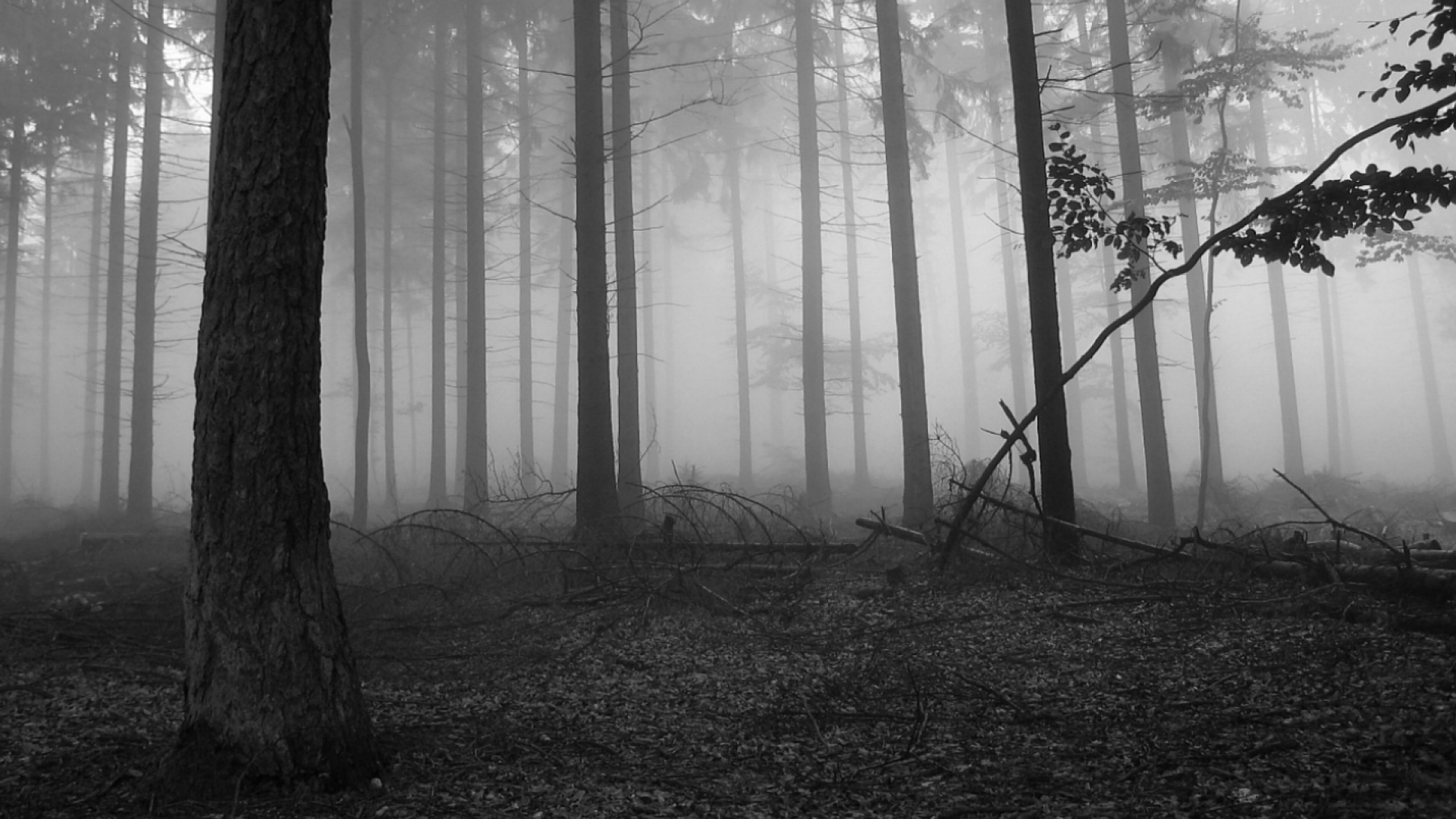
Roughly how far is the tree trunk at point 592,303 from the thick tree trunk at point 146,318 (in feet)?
31.6

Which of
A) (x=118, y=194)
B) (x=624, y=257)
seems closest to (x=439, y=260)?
(x=118, y=194)

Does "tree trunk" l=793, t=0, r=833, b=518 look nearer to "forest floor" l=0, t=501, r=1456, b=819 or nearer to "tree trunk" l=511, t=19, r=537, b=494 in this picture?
"tree trunk" l=511, t=19, r=537, b=494

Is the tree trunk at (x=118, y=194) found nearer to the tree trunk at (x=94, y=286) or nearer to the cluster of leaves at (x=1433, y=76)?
the tree trunk at (x=94, y=286)

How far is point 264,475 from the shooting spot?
3.19 m

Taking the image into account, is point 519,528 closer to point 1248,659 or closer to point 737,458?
point 1248,659

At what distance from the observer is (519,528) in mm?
10555

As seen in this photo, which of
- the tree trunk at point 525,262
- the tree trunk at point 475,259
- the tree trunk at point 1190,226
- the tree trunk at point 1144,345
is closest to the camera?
the tree trunk at point 1144,345

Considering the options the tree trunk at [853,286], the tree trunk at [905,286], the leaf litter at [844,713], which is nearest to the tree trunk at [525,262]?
the tree trunk at [853,286]

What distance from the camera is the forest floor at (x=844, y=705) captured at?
3.03 meters

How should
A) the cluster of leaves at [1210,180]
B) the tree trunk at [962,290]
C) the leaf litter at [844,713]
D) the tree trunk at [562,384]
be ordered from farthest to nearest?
1. the tree trunk at [962,290]
2. the tree trunk at [562,384]
3. the cluster of leaves at [1210,180]
4. the leaf litter at [844,713]

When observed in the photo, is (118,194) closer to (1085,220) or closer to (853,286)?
(853,286)

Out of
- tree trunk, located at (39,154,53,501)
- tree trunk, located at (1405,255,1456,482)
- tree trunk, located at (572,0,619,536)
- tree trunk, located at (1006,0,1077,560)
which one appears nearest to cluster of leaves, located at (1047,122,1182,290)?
tree trunk, located at (1006,0,1077,560)

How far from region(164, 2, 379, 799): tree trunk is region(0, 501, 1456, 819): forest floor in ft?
0.79

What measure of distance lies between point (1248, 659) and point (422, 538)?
823 centimetres
